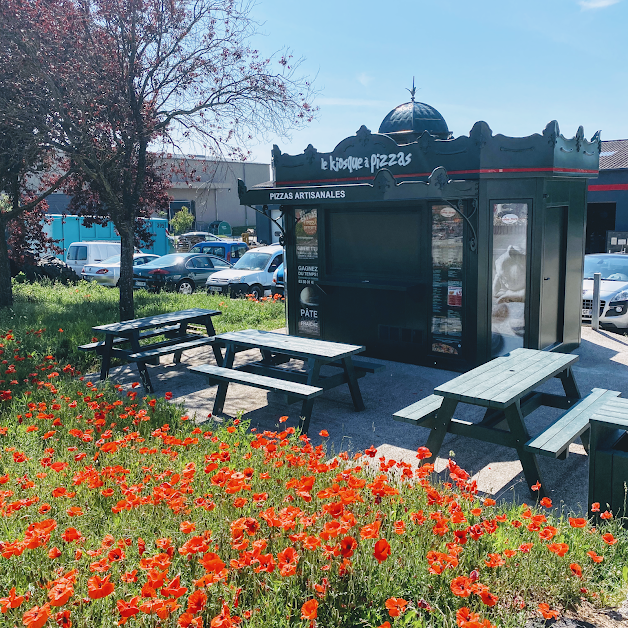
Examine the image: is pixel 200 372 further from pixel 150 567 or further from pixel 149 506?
pixel 150 567

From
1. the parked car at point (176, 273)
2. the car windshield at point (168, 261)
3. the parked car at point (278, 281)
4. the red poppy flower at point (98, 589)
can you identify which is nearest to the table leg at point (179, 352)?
the parked car at point (278, 281)

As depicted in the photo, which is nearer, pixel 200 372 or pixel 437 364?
pixel 200 372

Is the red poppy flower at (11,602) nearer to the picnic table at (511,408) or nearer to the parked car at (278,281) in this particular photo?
the picnic table at (511,408)

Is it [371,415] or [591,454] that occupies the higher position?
[591,454]

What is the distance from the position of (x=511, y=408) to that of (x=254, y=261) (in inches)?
538

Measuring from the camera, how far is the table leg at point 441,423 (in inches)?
217

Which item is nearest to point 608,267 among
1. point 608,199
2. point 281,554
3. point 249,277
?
point 249,277

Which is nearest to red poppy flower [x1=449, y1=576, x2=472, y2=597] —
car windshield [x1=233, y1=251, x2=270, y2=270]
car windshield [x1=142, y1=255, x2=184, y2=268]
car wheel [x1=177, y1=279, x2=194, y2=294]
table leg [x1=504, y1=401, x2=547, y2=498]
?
table leg [x1=504, y1=401, x2=547, y2=498]

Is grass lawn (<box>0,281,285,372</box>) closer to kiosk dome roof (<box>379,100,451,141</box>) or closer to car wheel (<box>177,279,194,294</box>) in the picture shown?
car wheel (<box>177,279,194,294</box>)

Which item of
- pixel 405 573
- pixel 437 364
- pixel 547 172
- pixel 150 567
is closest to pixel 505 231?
pixel 547 172

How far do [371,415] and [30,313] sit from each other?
28.1 feet

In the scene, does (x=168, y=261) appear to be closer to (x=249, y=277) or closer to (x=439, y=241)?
(x=249, y=277)

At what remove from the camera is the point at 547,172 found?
321 inches

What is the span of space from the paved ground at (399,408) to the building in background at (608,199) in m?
20.3
